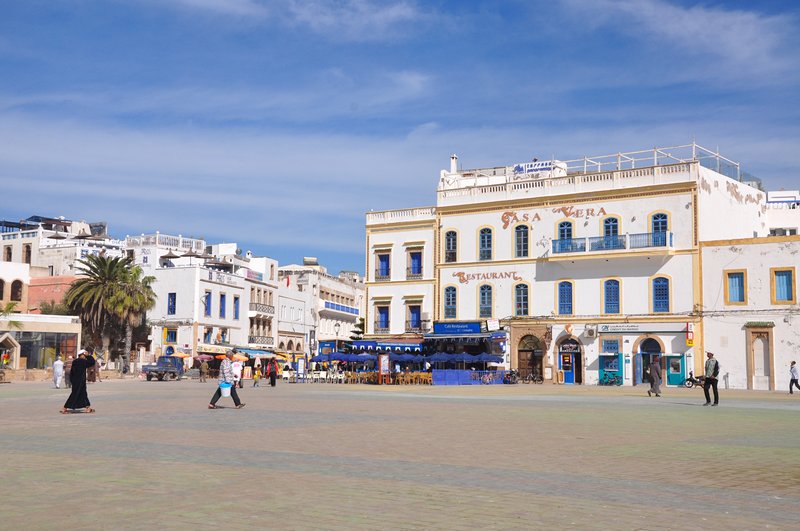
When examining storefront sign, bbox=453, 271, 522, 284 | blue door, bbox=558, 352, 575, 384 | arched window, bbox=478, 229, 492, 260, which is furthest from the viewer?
arched window, bbox=478, 229, 492, 260

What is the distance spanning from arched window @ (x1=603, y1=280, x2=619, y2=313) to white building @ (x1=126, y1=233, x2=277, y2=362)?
30.6 m

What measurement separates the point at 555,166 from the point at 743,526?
50991 millimetres

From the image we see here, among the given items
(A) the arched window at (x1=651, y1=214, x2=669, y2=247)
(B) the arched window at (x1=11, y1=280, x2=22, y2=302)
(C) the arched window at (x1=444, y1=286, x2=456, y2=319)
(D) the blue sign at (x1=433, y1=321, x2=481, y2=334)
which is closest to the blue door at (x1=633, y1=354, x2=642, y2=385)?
(A) the arched window at (x1=651, y1=214, x2=669, y2=247)

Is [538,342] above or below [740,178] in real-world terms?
below

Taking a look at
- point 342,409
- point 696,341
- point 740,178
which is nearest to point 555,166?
point 740,178

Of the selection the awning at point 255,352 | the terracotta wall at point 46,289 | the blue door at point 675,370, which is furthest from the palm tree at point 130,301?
the blue door at point 675,370

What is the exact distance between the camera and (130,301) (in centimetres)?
6438

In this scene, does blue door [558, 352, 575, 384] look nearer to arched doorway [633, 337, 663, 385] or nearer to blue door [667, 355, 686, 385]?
arched doorway [633, 337, 663, 385]

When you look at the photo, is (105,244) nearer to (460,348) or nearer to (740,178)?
(460,348)

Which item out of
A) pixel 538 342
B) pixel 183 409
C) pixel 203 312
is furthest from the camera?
pixel 203 312

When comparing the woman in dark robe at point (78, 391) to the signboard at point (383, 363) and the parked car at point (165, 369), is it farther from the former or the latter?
the parked car at point (165, 369)

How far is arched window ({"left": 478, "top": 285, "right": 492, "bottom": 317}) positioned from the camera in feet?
182

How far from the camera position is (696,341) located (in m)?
48.0

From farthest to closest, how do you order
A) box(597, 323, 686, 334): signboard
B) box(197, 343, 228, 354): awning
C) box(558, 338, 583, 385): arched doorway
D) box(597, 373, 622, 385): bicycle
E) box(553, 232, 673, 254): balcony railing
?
box(197, 343, 228, 354): awning
box(558, 338, 583, 385): arched doorway
box(597, 373, 622, 385): bicycle
box(553, 232, 673, 254): balcony railing
box(597, 323, 686, 334): signboard
